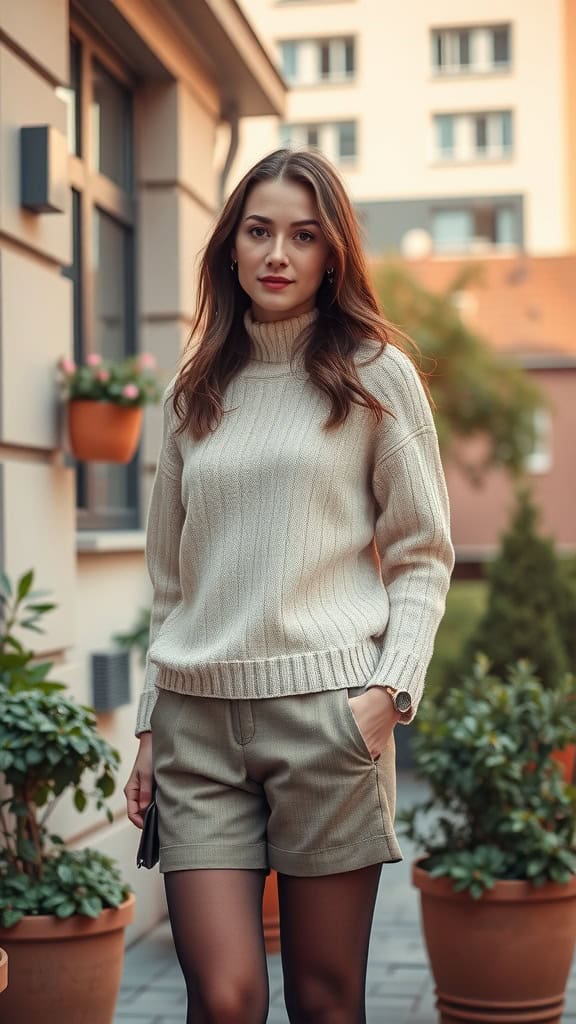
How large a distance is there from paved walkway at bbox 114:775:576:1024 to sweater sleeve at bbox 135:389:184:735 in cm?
220

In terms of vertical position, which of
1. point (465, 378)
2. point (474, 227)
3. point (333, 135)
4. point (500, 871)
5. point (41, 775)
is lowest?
point (500, 871)

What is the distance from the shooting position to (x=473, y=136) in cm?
4666

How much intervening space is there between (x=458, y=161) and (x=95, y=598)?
42760mm

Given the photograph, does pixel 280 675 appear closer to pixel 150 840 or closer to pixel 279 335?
pixel 150 840

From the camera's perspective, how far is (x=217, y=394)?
9.07 feet

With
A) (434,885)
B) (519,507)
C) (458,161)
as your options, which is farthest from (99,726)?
(458,161)

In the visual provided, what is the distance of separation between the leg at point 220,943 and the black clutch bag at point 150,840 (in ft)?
0.32

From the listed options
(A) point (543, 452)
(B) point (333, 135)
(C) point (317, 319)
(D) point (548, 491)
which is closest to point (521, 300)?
(A) point (543, 452)

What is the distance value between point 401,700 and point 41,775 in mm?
1485

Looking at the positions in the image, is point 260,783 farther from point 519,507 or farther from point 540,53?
point 540,53

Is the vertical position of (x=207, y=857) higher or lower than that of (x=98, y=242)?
lower

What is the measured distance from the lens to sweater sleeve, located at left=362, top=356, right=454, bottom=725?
266cm

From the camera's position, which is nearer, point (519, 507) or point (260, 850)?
point (260, 850)

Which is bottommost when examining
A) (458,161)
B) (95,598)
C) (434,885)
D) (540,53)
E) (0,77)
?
(434,885)
